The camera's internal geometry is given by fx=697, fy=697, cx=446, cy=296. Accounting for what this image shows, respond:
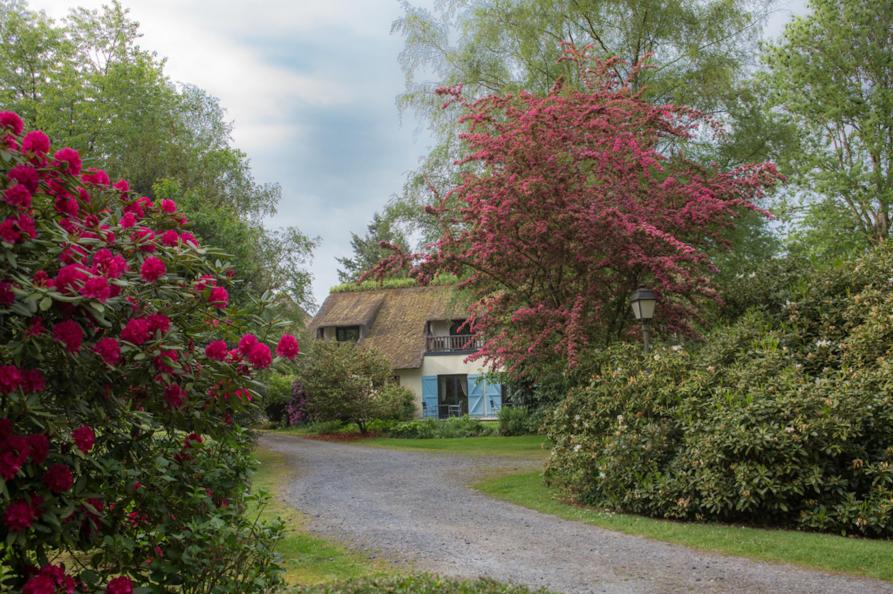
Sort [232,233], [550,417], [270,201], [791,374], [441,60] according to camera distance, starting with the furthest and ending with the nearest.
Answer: [270,201] < [441,60] < [232,233] < [550,417] < [791,374]

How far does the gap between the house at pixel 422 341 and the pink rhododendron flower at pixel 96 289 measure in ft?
79.4

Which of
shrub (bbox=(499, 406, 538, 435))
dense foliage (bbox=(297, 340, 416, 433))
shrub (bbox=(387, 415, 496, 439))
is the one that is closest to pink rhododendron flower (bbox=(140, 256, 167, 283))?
shrub (bbox=(499, 406, 538, 435))

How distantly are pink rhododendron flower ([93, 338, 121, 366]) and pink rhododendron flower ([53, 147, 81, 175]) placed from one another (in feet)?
3.22

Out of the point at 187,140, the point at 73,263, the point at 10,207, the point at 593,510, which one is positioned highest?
the point at 187,140

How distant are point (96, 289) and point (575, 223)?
8.64m

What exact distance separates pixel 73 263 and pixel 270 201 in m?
21.5

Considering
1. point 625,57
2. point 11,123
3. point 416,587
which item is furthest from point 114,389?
point 625,57

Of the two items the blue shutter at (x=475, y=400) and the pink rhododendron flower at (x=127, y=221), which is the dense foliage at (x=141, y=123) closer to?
the blue shutter at (x=475, y=400)

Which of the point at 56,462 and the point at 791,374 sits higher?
the point at 791,374

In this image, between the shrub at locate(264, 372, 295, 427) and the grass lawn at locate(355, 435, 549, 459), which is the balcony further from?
the grass lawn at locate(355, 435, 549, 459)

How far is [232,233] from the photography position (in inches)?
651

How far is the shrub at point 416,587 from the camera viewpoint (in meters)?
4.79

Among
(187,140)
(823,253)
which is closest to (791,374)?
(823,253)

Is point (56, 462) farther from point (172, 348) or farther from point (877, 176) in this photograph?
point (877, 176)
